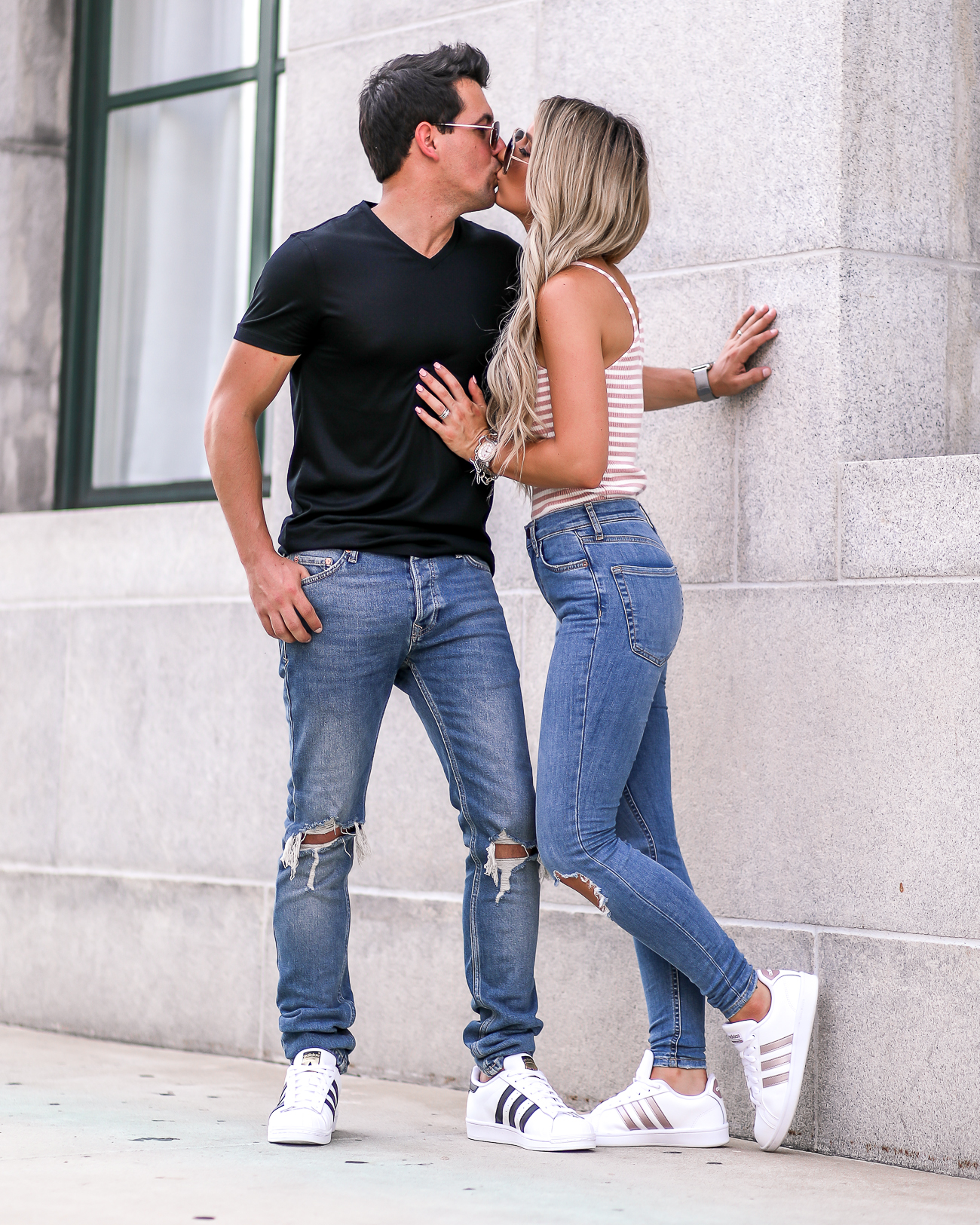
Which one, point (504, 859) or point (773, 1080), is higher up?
point (504, 859)

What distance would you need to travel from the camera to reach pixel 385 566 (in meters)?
3.76

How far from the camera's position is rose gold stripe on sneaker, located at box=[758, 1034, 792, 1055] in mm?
3762

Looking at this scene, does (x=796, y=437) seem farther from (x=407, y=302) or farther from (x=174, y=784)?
(x=174, y=784)

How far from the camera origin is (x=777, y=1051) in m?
3.76

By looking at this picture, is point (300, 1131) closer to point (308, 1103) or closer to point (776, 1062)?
point (308, 1103)

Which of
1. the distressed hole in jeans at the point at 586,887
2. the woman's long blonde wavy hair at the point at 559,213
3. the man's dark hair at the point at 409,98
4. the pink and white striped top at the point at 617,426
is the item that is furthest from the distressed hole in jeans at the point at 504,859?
the man's dark hair at the point at 409,98

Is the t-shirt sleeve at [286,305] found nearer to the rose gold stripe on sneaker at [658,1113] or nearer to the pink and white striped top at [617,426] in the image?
the pink and white striped top at [617,426]

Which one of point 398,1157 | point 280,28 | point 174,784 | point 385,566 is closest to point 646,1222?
point 398,1157

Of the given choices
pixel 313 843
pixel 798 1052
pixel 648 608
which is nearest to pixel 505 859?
pixel 313 843

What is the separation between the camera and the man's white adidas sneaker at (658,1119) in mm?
3852

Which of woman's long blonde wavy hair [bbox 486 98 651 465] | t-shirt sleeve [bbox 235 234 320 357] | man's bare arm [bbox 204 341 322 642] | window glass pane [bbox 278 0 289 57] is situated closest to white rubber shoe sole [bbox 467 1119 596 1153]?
man's bare arm [bbox 204 341 322 642]

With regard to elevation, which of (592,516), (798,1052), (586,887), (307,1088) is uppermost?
(592,516)

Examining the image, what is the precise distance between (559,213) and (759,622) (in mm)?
1083

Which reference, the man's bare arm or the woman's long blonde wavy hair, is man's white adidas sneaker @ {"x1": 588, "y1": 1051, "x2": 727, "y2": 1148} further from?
the woman's long blonde wavy hair
